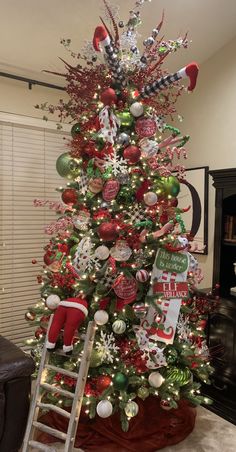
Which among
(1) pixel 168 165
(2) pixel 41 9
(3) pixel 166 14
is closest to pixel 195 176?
(1) pixel 168 165

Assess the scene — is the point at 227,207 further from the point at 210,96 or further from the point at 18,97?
the point at 18,97

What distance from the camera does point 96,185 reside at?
2189 mm

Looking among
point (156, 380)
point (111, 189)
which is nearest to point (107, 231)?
point (111, 189)

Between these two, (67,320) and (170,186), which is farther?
(170,186)

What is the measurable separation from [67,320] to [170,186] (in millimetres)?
1042

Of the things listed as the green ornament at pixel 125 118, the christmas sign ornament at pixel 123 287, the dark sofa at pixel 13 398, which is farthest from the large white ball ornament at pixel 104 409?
the green ornament at pixel 125 118

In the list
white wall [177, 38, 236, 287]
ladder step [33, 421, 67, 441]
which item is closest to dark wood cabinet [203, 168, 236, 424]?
white wall [177, 38, 236, 287]

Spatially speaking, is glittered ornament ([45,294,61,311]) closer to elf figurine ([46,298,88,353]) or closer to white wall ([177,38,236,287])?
elf figurine ([46,298,88,353])

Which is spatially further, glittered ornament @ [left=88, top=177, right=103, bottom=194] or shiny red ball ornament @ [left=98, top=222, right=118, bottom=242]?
glittered ornament @ [left=88, top=177, right=103, bottom=194]

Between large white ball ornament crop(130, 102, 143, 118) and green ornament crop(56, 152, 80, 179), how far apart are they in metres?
0.51

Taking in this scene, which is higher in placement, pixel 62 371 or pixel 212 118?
pixel 212 118

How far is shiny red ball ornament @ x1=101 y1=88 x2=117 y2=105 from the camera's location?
2.11 m

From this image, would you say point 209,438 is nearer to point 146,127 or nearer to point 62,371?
point 62,371

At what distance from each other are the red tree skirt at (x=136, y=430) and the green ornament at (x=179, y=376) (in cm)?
25
